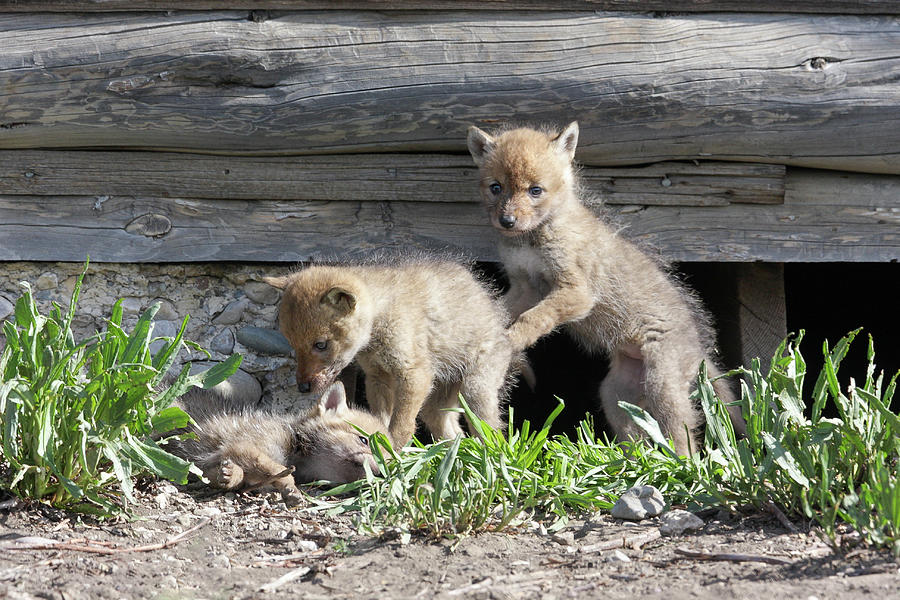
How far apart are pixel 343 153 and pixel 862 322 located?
226 inches

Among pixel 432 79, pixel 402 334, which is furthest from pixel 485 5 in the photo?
pixel 402 334

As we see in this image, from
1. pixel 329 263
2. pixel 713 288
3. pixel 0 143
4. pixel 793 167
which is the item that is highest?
pixel 0 143

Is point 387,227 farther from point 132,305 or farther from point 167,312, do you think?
point 132,305

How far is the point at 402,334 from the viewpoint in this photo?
4.75 meters

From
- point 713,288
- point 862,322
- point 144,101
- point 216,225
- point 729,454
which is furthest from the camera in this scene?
point 862,322

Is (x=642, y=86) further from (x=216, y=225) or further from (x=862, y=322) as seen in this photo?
(x=862, y=322)

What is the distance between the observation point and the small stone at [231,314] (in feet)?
16.9

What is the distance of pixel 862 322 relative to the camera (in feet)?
27.9

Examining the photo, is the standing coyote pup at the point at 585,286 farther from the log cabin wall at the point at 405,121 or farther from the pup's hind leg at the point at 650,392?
the log cabin wall at the point at 405,121

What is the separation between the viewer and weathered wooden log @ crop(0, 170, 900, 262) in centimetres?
502

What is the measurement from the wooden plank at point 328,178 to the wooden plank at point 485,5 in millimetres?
778

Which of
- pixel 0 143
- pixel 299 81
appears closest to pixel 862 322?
pixel 299 81

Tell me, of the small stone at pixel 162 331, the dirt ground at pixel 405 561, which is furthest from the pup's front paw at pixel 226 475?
the small stone at pixel 162 331

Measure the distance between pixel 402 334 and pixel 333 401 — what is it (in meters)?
0.50
